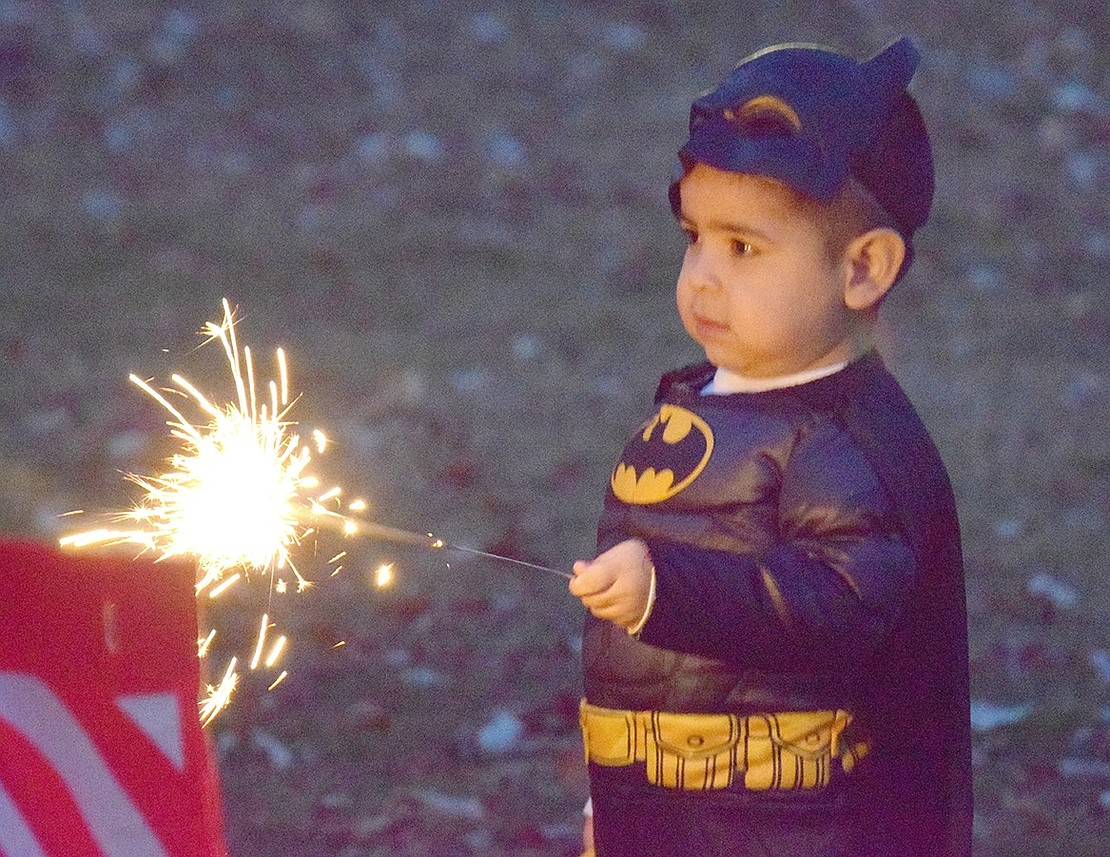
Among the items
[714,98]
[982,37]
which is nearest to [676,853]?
[714,98]

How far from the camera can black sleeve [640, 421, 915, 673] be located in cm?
244

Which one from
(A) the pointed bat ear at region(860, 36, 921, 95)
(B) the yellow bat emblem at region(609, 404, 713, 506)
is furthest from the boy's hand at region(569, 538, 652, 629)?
(A) the pointed bat ear at region(860, 36, 921, 95)

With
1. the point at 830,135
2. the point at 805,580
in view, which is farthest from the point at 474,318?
the point at 805,580

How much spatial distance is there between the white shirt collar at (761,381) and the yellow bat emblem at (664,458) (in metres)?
0.07

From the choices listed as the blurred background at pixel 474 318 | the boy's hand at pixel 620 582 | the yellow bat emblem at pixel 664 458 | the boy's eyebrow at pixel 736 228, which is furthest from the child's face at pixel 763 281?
the blurred background at pixel 474 318

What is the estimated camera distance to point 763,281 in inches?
104

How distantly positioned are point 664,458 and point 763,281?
0.27m

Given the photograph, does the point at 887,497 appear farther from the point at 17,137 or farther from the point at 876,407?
the point at 17,137

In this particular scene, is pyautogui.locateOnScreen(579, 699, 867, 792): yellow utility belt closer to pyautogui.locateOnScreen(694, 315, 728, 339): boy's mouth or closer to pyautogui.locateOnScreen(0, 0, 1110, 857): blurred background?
pyautogui.locateOnScreen(694, 315, 728, 339): boy's mouth

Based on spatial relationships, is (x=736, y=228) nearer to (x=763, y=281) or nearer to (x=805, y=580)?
(x=763, y=281)

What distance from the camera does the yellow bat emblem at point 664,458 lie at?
2.61 metres

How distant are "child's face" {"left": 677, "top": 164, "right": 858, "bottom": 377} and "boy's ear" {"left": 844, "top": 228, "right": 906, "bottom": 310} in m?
0.01

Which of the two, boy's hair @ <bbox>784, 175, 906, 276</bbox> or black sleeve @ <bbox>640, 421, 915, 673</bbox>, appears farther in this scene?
boy's hair @ <bbox>784, 175, 906, 276</bbox>

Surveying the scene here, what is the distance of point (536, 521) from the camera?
243 inches
